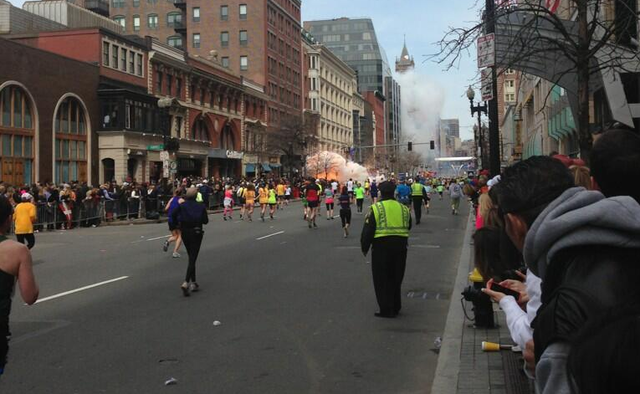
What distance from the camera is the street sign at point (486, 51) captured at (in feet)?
37.1

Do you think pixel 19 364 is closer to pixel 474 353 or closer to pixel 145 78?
pixel 474 353

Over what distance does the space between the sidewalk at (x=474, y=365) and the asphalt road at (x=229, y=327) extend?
27 centimetres

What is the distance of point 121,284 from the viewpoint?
11.0 meters

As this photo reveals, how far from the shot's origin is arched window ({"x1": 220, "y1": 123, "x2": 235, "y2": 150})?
65.1m

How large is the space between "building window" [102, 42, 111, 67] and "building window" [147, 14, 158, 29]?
37.9 m

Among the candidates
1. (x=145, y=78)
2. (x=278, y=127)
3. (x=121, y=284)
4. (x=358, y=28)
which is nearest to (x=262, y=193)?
(x=121, y=284)

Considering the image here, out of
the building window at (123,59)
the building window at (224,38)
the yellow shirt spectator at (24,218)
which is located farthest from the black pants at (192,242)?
the building window at (224,38)

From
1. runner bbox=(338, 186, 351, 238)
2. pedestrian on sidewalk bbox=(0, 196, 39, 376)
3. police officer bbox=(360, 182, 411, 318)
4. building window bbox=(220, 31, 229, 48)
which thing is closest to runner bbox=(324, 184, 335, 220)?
runner bbox=(338, 186, 351, 238)

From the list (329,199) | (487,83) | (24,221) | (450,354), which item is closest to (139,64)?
(329,199)

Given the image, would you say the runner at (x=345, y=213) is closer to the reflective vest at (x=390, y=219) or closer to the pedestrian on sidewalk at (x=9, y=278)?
the reflective vest at (x=390, y=219)

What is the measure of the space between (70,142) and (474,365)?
40245 mm

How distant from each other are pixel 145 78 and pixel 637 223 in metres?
50.7

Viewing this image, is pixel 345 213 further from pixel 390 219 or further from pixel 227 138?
pixel 227 138

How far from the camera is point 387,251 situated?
8.29m
